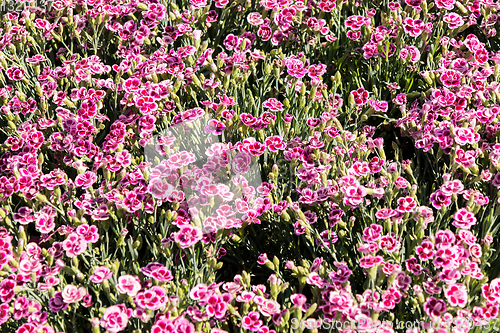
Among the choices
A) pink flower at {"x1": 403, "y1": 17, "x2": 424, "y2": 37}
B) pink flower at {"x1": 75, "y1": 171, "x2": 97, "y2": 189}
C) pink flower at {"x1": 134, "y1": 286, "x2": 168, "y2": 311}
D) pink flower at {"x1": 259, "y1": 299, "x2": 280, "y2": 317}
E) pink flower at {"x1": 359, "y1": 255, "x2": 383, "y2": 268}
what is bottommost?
pink flower at {"x1": 259, "y1": 299, "x2": 280, "y2": 317}

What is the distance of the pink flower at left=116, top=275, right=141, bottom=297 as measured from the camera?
1.99 meters

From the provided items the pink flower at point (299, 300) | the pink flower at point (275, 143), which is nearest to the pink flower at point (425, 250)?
the pink flower at point (299, 300)

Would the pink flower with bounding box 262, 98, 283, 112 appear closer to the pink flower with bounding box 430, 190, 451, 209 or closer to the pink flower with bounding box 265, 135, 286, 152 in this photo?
the pink flower with bounding box 265, 135, 286, 152

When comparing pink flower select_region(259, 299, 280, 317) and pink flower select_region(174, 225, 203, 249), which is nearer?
pink flower select_region(259, 299, 280, 317)

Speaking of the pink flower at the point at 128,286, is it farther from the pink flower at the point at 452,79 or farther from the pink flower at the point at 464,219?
the pink flower at the point at 452,79

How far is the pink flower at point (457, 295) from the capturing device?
1.85m

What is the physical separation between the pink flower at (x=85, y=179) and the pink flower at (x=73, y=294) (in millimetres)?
584

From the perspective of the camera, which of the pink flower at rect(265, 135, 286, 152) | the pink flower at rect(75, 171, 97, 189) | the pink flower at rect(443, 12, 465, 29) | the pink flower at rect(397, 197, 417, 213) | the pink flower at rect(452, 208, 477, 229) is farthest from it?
the pink flower at rect(443, 12, 465, 29)

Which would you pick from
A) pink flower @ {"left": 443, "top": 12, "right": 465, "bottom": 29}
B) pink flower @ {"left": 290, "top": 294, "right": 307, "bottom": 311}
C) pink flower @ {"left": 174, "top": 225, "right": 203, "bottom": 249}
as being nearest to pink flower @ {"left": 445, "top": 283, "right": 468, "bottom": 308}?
pink flower @ {"left": 290, "top": 294, "right": 307, "bottom": 311}

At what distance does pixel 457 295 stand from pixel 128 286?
50.0 inches

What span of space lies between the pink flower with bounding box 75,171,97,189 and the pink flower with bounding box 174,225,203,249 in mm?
583

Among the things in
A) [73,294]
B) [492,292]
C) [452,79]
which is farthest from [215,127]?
[492,292]

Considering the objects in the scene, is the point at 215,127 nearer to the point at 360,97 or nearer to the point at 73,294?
the point at 360,97

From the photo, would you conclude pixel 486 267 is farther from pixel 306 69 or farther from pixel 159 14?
pixel 159 14
